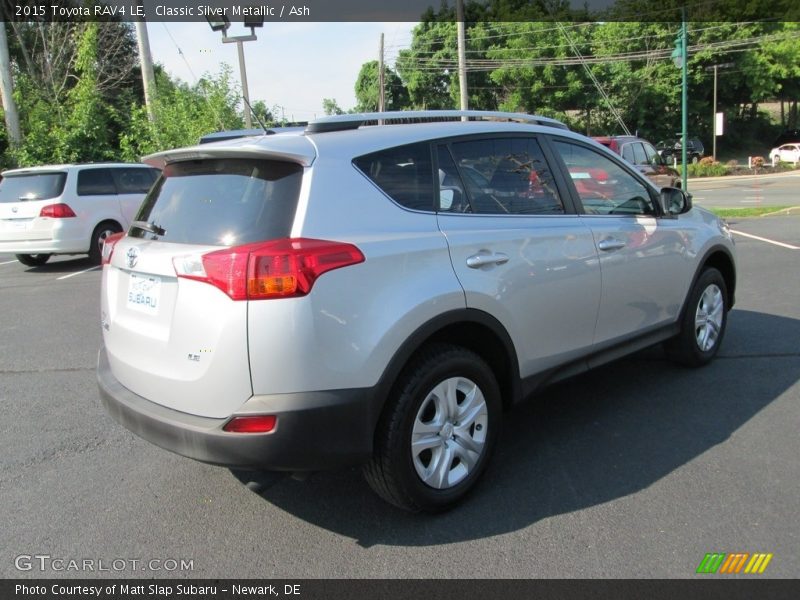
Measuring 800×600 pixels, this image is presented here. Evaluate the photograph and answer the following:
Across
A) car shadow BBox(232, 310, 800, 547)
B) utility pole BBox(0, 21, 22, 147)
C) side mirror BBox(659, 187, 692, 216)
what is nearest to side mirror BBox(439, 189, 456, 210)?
car shadow BBox(232, 310, 800, 547)

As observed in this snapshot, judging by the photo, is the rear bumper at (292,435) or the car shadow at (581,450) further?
the car shadow at (581,450)

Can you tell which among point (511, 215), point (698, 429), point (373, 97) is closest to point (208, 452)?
point (511, 215)

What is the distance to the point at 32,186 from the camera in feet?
36.4

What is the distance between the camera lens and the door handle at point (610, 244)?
3910mm

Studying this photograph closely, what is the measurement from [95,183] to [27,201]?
3.74 ft

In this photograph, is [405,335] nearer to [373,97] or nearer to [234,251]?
[234,251]

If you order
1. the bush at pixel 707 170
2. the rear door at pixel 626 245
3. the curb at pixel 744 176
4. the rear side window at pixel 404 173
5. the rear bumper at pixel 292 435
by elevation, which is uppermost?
the rear side window at pixel 404 173

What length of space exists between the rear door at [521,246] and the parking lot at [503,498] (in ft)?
2.16

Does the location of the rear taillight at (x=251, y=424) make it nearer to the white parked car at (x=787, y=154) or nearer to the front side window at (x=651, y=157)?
the front side window at (x=651, y=157)

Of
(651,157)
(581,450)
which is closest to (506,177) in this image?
(581,450)

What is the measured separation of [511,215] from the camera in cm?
351

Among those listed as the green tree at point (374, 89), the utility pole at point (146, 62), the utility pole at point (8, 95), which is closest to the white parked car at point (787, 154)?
the green tree at point (374, 89)

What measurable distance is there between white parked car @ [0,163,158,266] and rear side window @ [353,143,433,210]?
8.62 meters

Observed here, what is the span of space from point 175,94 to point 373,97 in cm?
3776
